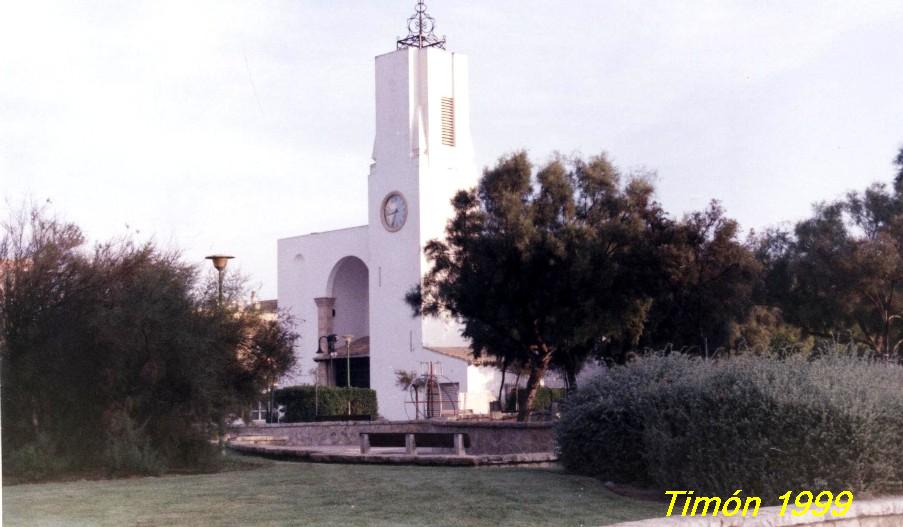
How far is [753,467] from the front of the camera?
39.8ft

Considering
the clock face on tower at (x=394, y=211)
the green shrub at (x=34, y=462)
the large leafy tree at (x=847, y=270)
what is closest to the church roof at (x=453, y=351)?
the clock face on tower at (x=394, y=211)

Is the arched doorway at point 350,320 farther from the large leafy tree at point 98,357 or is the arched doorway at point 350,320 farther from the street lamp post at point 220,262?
the large leafy tree at point 98,357

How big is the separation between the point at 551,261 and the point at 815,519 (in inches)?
714

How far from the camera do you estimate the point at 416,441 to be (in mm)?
22328

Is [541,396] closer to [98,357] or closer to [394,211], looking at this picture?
[394,211]

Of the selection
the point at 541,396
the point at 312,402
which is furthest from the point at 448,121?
the point at 312,402

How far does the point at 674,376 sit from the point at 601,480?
1789 mm

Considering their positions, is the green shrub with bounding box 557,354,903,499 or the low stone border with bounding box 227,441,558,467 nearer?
the green shrub with bounding box 557,354,903,499

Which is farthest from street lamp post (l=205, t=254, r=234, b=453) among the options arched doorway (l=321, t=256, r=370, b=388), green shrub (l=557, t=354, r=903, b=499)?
arched doorway (l=321, t=256, r=370, b=388)

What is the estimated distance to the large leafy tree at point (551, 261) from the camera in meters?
28.1

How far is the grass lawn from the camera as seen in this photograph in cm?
Result: 1094

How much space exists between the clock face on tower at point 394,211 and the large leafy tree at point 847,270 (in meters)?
20.8

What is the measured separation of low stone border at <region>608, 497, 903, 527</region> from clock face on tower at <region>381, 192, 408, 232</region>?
4449cm

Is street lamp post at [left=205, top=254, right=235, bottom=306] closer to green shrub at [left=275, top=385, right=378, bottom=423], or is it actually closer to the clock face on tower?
green shrub at [left=275, top=385, right=378, bottom=423]
